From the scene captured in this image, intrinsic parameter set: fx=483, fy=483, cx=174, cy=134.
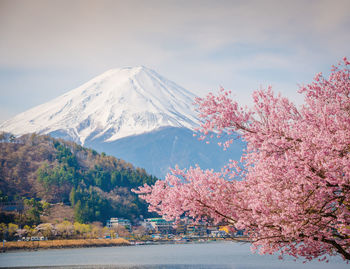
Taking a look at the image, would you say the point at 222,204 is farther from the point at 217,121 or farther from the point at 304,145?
the point at 304,145

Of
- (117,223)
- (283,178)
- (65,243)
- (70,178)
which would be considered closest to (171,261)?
(283,178)

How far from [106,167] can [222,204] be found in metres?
162

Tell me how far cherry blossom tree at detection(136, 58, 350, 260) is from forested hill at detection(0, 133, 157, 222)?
11389 centimetres

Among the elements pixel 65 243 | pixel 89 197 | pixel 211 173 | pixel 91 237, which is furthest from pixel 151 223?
pixel 211 173

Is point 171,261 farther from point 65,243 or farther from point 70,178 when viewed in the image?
point 70,178

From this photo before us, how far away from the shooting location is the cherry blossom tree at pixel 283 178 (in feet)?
23.5

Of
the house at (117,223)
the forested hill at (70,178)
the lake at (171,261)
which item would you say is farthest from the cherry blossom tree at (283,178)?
the house at (117,223)

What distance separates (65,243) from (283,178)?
338ft

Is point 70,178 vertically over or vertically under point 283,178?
over

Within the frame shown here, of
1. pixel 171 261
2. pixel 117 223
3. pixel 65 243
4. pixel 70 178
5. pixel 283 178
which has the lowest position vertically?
pixel 171 261

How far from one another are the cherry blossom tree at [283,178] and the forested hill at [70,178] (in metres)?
114

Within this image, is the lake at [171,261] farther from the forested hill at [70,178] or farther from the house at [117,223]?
the house at [117,223]

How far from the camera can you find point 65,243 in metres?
105

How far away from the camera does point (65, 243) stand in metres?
105
